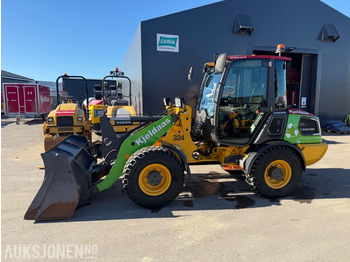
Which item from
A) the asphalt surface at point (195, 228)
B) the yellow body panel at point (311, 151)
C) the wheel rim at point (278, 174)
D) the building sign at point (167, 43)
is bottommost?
the asphalt surface at point (195, 228)

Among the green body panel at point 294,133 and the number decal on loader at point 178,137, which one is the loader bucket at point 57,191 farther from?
the green body panel at point 294,133

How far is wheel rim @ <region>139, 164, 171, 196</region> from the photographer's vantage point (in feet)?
11.2

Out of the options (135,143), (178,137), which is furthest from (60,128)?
(178,137)

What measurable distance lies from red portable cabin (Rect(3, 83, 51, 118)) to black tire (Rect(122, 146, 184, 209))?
627 inches

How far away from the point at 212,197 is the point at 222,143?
929mm

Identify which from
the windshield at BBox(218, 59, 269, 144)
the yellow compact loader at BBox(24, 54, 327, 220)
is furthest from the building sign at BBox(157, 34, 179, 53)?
the windshield at BBox(218, 59, 269, 144)

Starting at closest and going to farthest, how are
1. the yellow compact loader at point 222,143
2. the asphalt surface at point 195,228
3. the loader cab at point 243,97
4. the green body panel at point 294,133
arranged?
the asphalt surface at point 195,228 < the yellow compact loader at point 222,143 < the loader cab at point 243,97 < the green body panel at point 294,133

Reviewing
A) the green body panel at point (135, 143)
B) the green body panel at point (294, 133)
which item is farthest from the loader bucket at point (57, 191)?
the green body panel at point (294, 133)

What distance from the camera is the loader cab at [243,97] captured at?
3.89 meters

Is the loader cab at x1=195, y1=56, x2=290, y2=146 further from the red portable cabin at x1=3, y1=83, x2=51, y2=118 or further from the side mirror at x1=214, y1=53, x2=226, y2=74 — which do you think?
the red portable cabin at x1=3, y1=83, x2=51, y2=118

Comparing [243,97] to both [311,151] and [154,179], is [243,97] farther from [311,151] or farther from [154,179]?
[154,179]

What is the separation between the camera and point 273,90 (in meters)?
3.98

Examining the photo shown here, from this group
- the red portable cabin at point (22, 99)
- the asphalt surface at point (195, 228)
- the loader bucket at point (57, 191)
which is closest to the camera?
the asphalt surface at point (195, 228)

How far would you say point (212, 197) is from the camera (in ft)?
12.9
